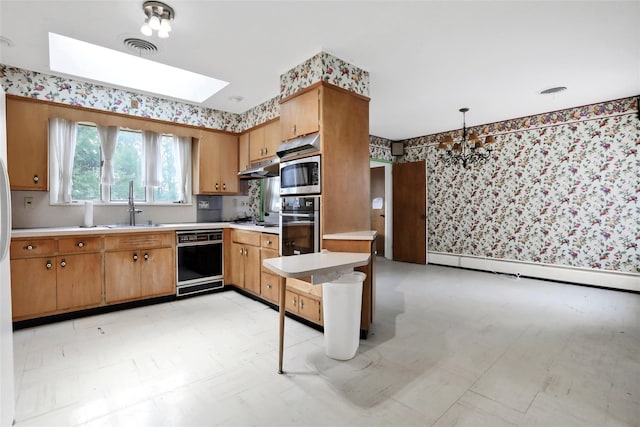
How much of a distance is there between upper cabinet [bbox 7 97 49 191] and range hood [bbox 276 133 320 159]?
8.50 feet

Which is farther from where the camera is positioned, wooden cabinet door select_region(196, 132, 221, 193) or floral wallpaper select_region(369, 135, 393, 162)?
floral wallpaper select_region(369, 135, 393, 162)

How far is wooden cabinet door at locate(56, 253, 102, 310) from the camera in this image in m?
3.05

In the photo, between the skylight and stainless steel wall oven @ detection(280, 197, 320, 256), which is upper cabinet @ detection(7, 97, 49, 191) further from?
stainless steel wall oven @ detection(280, 197, 320, 256)

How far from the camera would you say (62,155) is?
3.44m

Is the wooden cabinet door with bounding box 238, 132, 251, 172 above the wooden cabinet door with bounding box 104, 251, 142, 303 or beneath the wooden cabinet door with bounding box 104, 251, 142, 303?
above

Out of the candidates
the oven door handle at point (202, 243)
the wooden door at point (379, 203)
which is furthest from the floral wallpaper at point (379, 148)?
the oven door handle at point (202, 243)

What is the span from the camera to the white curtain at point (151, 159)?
4035 millimetres

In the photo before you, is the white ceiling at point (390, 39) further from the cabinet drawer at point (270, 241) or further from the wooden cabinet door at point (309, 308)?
the wooden cabinet door at point (309, 308)

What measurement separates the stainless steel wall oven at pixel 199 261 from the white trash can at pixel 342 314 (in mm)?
2296

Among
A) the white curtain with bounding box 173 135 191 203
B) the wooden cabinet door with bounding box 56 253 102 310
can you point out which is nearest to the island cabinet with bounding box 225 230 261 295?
the white curtain with bounding box 173 135 191 203

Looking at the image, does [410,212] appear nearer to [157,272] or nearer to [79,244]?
[157,272]

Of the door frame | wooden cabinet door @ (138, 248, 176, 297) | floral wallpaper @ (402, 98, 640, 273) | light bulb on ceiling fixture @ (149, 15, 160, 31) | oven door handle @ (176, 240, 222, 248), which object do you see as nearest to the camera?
light bulb on ceiling fixture @ (149, 15, 160, 31)

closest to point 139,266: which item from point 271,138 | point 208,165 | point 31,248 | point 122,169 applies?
point 31,248

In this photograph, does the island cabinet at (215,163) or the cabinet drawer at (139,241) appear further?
the island cabinet at (215,163)
